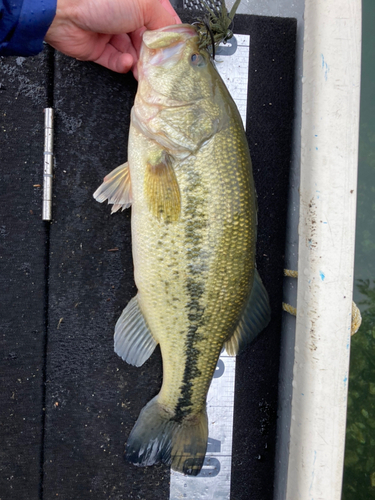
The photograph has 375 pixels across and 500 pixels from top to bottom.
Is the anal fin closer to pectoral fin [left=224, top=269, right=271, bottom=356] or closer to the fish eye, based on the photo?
pectoral fin [left=224, top=269, right=271, bottom=356]

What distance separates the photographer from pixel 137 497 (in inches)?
62.7

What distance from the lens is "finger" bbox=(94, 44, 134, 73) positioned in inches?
57.4

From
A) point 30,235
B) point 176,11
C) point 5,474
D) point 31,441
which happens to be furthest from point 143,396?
point 176,11

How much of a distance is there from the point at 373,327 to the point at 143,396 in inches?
49.0

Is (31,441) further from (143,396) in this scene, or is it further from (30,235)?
(30,235)

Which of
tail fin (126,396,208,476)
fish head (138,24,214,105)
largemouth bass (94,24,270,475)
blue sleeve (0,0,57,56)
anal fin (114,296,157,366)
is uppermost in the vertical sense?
blue sleeve (0,0,57,56)

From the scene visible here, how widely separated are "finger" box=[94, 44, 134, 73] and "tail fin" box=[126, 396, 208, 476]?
1332 millimetres

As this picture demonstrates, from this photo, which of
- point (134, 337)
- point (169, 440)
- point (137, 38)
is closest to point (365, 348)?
point (169, 440)

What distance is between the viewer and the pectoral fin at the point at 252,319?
137 cm

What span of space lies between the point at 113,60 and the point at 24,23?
0.36m

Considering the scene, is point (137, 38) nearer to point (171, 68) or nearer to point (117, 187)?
point (171, 68)

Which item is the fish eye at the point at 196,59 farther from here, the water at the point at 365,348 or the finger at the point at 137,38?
the water at the point at 365,348

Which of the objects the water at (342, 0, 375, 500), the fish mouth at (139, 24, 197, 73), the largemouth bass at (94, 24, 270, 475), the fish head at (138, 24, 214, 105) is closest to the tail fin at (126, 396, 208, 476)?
the largemouth bass at (94, 24, 270, 475)

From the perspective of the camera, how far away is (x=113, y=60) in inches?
58.3
